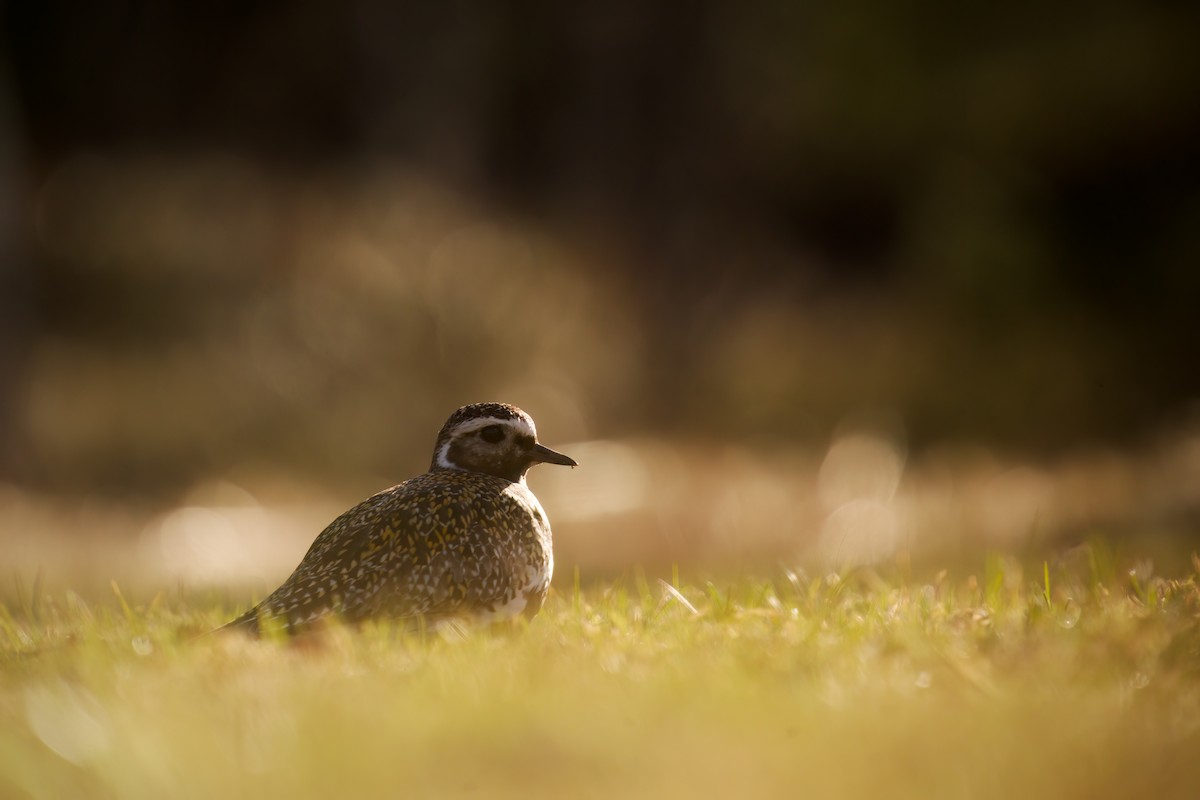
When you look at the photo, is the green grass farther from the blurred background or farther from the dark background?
the dark background

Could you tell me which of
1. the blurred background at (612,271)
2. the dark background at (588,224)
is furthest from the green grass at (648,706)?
the dark background at (588,224)

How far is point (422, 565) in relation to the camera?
692 cm

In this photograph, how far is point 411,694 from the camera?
17.3 feet

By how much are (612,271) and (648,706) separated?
75.6 ft

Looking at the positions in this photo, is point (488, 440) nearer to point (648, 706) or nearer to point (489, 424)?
point (489, 424)

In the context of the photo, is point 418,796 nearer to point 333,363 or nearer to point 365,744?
point 365,744

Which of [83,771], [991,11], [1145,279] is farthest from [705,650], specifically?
[991,11]

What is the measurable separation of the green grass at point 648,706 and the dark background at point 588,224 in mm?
14561

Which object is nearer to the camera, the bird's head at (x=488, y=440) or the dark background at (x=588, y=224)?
the bird's head at (x=488, y=440)

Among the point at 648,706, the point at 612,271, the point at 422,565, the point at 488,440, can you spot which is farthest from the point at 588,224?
the point at 648,706

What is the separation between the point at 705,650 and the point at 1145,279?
73.1ft

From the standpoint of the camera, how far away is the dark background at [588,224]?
21312mm

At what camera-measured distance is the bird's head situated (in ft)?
27.3

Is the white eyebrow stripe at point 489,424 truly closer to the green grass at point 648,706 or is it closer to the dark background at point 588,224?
the green grass at point 648,706
